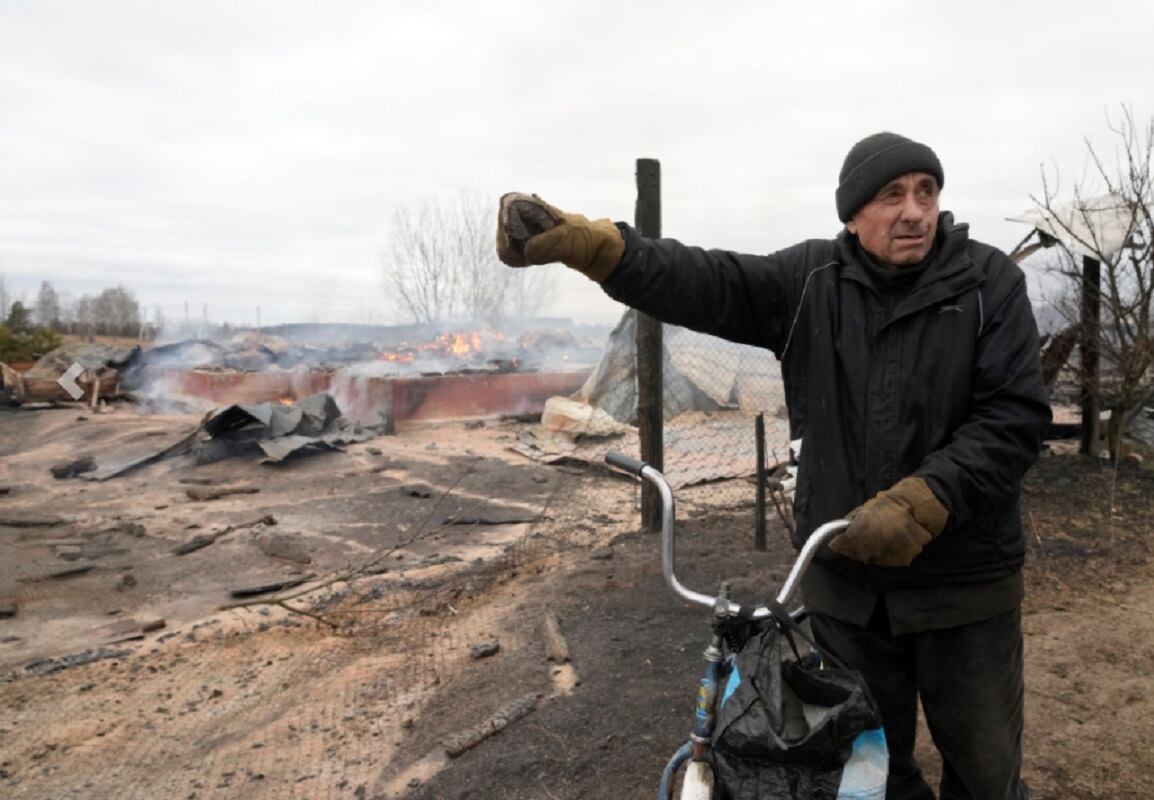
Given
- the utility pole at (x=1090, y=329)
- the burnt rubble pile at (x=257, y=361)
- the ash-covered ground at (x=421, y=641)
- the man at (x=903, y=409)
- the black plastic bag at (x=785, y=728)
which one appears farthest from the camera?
the burnt rubble pile at (x=257, y=361)

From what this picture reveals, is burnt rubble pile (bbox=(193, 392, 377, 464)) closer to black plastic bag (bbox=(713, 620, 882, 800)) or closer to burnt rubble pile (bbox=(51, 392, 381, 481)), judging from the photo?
burnt rubble pile (bbox=(51, 392, 381, 481))

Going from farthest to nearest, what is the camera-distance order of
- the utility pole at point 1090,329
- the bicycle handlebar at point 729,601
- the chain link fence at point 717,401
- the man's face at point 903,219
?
the chain link fence at point 717,401 → the utility pole at point 1090,329 → the man's face at point 903,219 → the bicycle handlebar at point 729,601

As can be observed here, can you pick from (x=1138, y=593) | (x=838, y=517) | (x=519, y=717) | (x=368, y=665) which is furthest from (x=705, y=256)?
(x=1138, y=593)

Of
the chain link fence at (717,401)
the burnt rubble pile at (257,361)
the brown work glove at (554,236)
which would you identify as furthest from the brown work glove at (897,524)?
the burnt rubble pile at (257,361)

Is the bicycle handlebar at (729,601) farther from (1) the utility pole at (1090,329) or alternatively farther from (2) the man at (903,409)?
(1) the utility pole at (1090,329)

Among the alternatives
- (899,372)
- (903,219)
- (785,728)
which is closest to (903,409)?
Result: (899,372)

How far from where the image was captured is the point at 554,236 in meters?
2.13

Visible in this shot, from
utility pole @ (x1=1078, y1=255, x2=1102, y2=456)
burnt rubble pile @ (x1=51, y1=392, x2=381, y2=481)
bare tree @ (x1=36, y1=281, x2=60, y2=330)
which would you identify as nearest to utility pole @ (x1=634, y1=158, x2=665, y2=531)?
utility pole @ (x1=1078, y1=255, x2=1102, y2=456)

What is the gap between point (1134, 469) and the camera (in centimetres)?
854

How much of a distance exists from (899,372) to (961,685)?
0.94 m

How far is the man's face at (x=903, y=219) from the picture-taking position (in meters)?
2.13

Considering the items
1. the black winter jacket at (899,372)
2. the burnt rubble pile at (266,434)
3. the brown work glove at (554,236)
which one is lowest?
the burnt rubble pile at (266,434)

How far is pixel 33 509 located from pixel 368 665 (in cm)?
702

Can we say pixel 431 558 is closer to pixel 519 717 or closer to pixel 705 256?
pixel 519 717
